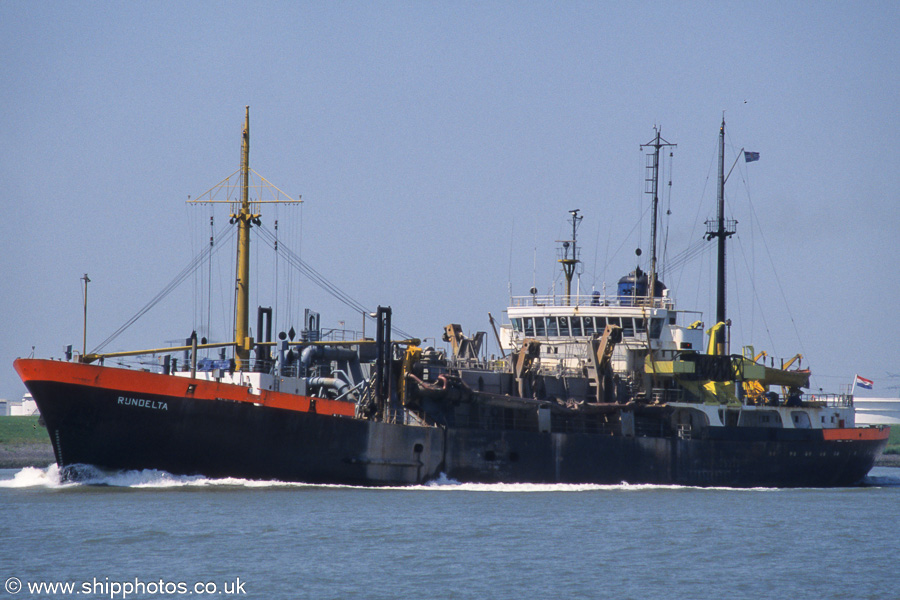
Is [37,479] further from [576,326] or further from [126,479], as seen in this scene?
[576,326]

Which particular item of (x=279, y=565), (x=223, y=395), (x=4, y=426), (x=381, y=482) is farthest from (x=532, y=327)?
(x=4, y=426)

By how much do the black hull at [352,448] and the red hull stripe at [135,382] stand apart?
0.20 meters

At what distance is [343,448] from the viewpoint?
33.0 meters

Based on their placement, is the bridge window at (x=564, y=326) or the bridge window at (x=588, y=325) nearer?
the bridge window at (x=588, y=325)

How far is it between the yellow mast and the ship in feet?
0.19

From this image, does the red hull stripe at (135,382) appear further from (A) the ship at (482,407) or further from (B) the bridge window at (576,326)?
(B) the bridge window at (576,326)

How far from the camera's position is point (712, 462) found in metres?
39.8

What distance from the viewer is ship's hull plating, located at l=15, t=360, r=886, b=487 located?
3088 cm

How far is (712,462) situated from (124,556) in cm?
2378

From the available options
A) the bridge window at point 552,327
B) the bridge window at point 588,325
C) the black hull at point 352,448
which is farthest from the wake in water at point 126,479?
the bridge window at point 588,325

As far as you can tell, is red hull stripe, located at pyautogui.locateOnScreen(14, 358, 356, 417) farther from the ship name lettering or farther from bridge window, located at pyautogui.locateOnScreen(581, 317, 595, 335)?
bridge window, located at pyautogui.locateOnScreen(581, 317, 595, 335)

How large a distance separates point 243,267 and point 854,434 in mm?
24636

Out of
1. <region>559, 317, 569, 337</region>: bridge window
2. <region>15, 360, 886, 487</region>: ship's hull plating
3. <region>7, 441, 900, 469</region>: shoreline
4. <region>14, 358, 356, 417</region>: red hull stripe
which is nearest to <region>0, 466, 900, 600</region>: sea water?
<region>15, 360, 886, 487</region>: ship's hull plating

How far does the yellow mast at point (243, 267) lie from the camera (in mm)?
35688
